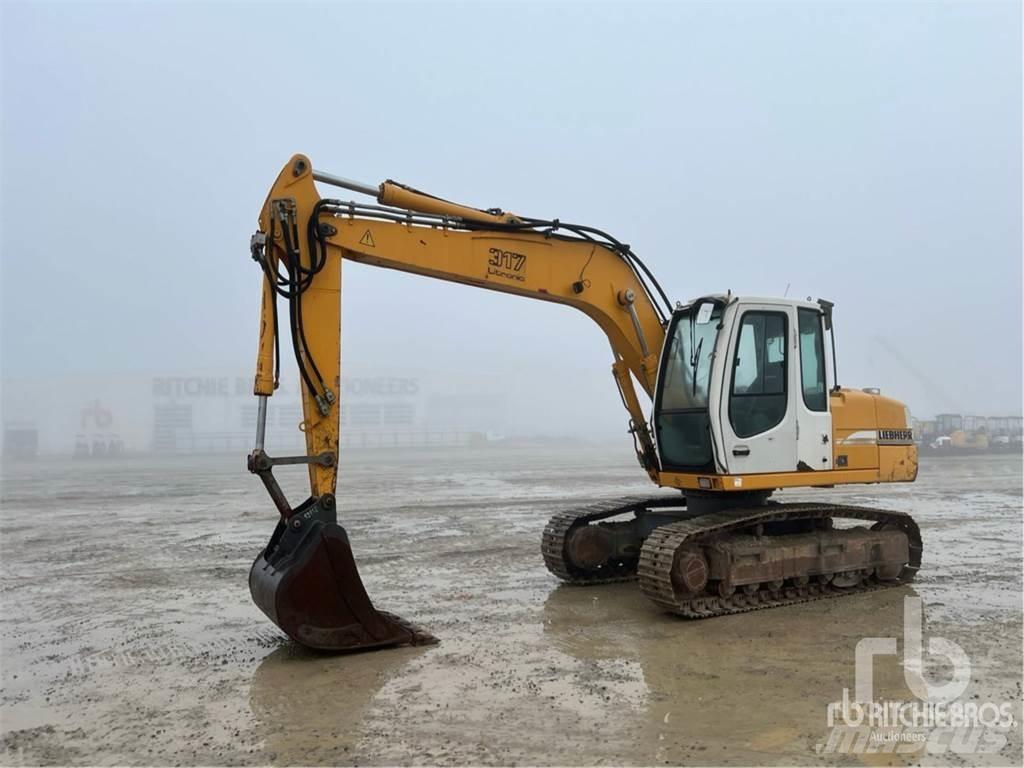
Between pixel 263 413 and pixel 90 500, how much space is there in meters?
16.4

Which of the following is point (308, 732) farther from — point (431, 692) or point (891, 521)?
point (891, 521)

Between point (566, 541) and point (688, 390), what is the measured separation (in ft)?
7.29

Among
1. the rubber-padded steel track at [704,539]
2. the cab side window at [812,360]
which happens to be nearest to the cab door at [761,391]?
the cab side window at [812,360]

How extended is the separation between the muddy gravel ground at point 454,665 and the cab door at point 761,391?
1517 millimetres

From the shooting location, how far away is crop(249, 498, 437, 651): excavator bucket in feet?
19.5

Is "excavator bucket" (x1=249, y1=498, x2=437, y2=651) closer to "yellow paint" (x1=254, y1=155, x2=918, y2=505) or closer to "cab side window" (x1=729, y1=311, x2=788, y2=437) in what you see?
"yellow paint" (x1=254, y1=155, x2=918, y2=505)

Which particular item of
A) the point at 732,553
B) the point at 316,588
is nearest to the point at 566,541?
the point at 732,553

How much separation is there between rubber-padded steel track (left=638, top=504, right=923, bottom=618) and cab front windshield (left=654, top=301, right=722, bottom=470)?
25.6 inches

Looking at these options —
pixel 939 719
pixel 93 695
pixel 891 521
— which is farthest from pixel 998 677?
pixel 93 695

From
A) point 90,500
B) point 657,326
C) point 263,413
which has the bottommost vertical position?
point 90,500

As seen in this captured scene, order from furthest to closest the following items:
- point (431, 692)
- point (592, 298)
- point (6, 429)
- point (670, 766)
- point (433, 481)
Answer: point (6, 429), point (433, 481), point (592, 298), point (431, 692), point (670, 766)

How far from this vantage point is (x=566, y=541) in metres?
8.74

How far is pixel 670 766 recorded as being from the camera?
4.19 m

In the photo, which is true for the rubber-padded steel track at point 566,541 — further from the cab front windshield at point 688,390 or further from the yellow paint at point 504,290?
the cab front windshield at point 688,390
